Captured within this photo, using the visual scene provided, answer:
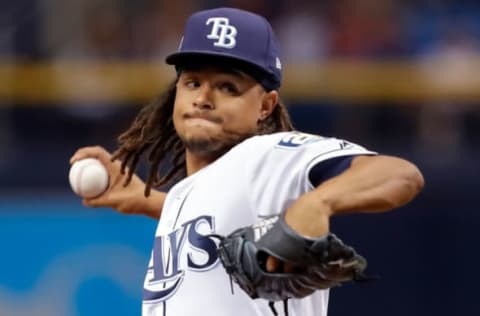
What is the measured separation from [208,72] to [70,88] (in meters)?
4.93

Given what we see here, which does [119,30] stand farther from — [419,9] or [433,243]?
[433,243]

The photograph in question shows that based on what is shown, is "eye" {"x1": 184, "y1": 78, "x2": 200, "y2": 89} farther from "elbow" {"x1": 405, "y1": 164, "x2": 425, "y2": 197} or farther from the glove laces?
"elbow" {"x1": 405, "y1": 164, "x2": 425, "y2": 197}

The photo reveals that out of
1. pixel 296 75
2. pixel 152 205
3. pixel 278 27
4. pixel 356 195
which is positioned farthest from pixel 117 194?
pixel 278 27

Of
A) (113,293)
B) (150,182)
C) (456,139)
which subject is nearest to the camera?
(150,182)

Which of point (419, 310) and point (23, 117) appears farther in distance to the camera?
point (23, 117)

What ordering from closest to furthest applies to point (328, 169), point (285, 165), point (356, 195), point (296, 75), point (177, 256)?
point (356, 195)
point (328, 169)
point (285, 165)
point (177, 256)
point (296, 75)

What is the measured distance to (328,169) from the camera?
2.86 metres

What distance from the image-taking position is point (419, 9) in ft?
27.2

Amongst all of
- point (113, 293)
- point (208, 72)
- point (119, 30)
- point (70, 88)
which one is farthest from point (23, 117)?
point (208, 72)

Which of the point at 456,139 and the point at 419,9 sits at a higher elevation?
the point at 419,9

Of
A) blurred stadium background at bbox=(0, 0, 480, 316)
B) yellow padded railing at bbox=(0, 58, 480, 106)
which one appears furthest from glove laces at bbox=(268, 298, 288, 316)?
yellow padded railing at bbox=(0, 58, 480, 106)

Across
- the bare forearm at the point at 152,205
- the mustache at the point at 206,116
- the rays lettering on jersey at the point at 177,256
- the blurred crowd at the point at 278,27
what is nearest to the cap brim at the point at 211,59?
the mustache at the point at 206,116

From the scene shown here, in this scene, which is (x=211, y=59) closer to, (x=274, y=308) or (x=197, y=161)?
(x=197, y=161)

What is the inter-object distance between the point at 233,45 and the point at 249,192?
388 mm
